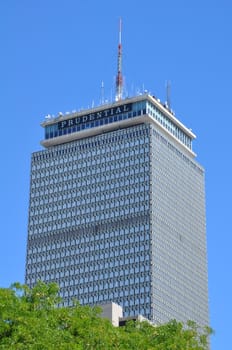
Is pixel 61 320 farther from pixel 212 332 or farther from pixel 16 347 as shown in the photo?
pixel 212 332

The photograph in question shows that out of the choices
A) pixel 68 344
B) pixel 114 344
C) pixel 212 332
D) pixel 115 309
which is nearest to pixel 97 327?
pixel 114 344

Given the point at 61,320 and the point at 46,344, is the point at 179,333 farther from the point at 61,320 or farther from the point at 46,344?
the point at 46,344

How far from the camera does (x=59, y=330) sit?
2472 inches

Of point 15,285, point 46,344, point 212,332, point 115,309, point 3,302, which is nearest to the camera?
point 46,344

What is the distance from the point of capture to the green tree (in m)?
59.9

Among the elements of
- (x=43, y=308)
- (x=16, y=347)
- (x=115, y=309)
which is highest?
(x=115, y=309)

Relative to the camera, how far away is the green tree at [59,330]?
59.9 metres

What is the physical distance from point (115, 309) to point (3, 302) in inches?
1365

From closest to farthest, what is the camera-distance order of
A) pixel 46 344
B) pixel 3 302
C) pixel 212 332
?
1. pixel 46 344
2. pixel 3 302
3. pixel 212 332

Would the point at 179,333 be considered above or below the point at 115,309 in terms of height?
below

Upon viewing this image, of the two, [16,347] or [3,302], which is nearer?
[16,347]

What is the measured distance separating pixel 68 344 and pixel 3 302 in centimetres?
587

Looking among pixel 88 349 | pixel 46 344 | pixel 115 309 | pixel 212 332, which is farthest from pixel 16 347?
pixel 115 309

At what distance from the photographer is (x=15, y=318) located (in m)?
61.8
